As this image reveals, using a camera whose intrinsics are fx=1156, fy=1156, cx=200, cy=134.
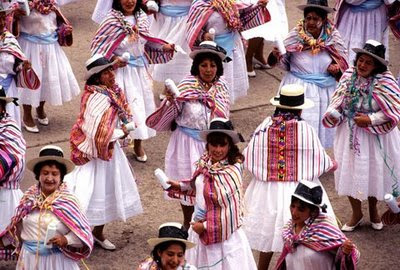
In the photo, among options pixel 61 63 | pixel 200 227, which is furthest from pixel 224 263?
pixel 61 63

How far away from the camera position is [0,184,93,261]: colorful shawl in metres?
8.95

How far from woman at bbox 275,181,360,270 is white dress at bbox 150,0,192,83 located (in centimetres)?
491

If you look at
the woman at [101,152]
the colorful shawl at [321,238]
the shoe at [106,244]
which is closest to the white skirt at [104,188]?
the woman at [101,152]

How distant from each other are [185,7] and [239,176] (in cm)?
483

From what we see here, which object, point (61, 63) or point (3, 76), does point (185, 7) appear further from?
point (3, 76)

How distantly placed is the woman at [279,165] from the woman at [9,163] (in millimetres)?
1979

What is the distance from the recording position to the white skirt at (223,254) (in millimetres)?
9281

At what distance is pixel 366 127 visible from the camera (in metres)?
10.8

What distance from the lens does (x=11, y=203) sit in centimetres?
1012

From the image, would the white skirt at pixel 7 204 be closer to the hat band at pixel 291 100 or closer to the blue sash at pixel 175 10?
the hat band at pixel 291 100

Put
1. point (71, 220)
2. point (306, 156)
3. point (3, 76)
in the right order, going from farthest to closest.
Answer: point (3, 76)
point (306, 156)
point (71, 220)

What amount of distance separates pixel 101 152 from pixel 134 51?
2.08m

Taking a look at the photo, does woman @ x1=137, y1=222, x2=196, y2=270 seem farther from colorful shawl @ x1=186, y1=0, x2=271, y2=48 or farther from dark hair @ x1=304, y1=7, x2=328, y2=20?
colorful shawl @ x1=186, y1=0, x2=271, y2=48

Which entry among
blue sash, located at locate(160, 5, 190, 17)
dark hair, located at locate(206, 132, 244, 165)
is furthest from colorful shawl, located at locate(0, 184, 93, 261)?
blue sash, located at locate(160, 5, 190, 17)
